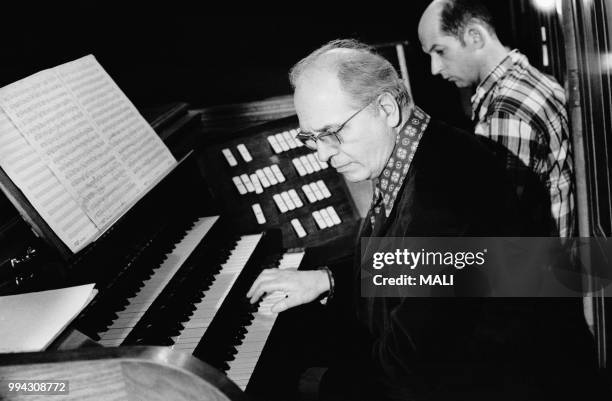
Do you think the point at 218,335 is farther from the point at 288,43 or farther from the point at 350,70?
the point at 288,43

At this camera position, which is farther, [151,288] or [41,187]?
[151,288]

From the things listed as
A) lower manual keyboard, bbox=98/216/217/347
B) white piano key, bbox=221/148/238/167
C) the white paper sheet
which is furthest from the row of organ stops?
the white paper sheet

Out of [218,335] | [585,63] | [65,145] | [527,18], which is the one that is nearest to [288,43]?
[527,18]

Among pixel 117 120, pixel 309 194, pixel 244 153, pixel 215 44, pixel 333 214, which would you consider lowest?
pixel 333 214

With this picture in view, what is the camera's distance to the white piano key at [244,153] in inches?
109

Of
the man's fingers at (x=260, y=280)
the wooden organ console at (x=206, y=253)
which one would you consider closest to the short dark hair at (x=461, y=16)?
the wooden organ console at (x=206, y=253)

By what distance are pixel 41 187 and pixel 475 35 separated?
216 centimetres

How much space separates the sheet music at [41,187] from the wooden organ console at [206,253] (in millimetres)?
67

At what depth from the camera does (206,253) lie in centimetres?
223

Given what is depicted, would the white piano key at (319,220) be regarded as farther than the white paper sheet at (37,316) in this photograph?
Yes

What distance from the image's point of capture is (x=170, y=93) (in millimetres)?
3477

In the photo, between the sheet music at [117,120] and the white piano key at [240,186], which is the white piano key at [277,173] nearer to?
the white piano key at [240,186]

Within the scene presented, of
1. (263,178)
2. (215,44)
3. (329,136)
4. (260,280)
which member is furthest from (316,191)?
(215,44)

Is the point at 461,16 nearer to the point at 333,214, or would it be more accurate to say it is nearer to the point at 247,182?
the point at 333,214
